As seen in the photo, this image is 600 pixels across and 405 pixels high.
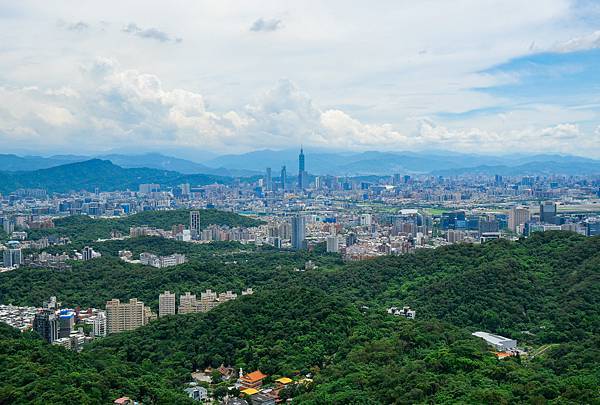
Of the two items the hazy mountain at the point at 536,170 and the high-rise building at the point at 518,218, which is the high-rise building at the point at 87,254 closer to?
the high-rise building at the point at 518,218

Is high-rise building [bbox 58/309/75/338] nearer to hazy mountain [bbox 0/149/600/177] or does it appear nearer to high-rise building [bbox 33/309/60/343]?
high-rise building [bbox 33/309/60/343]

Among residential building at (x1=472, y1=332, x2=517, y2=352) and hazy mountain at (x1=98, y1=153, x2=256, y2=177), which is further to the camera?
hazy mountain at (x1=98, y1=153, x2=256, y2=177)

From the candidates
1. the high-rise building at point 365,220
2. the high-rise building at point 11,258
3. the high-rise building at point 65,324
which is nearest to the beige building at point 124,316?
the high-rise building at point 65,324

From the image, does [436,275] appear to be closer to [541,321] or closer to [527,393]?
[541,321]

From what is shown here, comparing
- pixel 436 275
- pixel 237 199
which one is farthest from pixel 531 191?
pixel 436 275

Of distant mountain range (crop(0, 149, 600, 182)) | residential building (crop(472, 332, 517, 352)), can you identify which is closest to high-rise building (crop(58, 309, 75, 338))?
residential building (crop(472, 332, 517, 352))

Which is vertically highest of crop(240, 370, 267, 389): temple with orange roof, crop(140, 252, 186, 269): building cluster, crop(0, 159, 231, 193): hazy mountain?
crop(0, 159, 231, 193): hazy mountain
